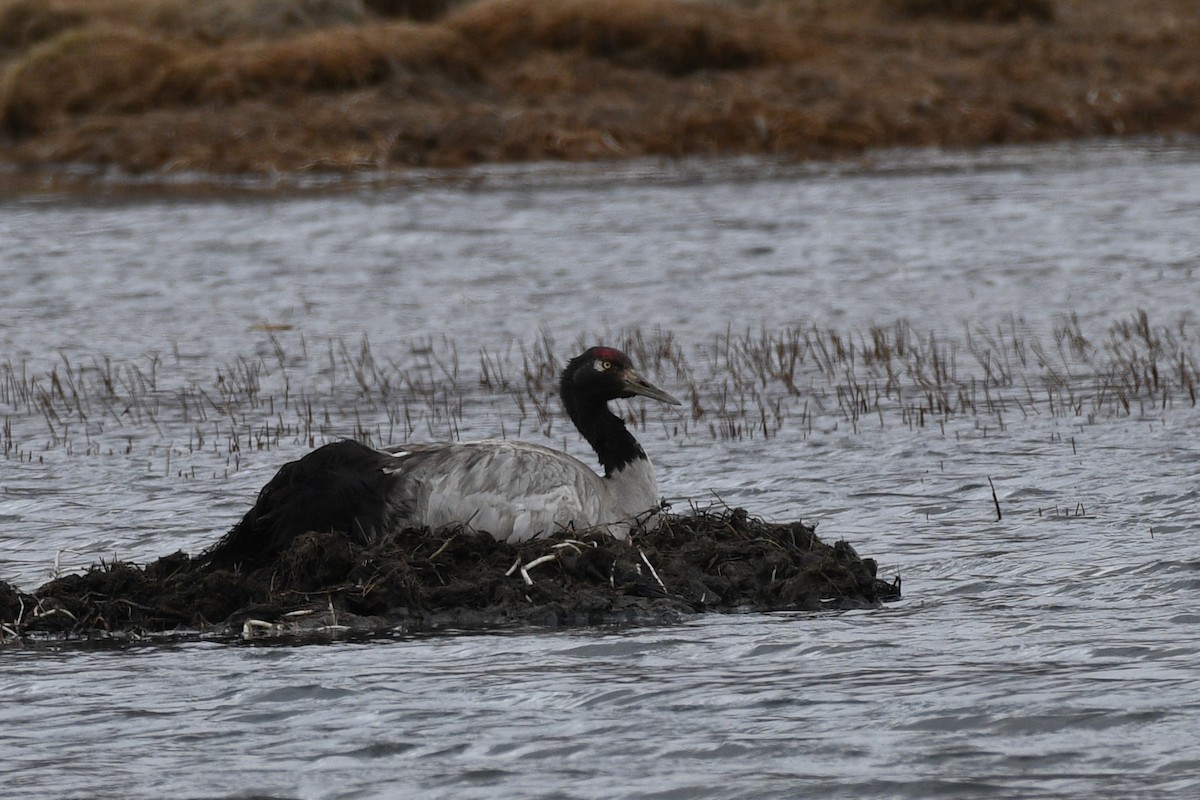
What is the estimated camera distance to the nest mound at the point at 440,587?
Answer: 9.32 metres

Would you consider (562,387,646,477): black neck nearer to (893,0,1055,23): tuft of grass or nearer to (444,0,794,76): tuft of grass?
(444,0,794,76): tuft of grass

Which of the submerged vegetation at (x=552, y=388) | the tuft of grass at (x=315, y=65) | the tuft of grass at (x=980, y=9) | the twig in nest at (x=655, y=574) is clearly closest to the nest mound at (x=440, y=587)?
the twig in nest at (x=655, y=574)

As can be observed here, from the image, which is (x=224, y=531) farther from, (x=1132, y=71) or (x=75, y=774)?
(x=1132, y=71)

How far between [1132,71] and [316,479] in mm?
34433

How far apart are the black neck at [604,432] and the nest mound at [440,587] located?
3.47 feet

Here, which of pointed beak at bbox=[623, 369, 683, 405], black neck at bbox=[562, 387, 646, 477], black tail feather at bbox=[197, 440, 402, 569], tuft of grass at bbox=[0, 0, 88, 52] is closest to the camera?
black tail feather at bbox=[197, 440, 402, 569]

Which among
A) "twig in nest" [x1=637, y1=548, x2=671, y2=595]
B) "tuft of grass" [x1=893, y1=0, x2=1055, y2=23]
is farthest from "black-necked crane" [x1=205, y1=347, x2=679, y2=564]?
"tuft of grass" [x1=893, y1=0, x2=1055, y2=23]

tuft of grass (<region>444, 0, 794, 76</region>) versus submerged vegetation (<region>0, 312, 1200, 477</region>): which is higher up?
tuft of grass (<region>444, 0, 794, 76</region>)

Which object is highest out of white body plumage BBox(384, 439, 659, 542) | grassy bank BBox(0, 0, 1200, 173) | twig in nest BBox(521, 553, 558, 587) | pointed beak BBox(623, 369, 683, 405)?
grassy bank BBox(0, 0, 1200, 173)

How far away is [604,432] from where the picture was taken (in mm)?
11109

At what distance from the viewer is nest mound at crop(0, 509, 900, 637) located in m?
9.32

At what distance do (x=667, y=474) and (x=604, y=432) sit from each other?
88.6 inches

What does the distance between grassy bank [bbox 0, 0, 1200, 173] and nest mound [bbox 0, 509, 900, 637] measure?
27.1 metres

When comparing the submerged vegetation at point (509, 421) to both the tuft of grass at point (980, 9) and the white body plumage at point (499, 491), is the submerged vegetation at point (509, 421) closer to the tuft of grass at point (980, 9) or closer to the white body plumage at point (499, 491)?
the white body plumage at point (499, 491)
